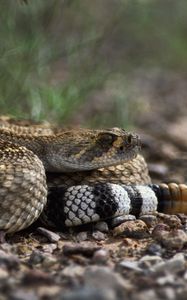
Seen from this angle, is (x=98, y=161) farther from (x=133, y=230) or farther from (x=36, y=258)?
(x=36, y=258)

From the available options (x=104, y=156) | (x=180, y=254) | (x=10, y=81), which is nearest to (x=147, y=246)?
(x=180, y=254)

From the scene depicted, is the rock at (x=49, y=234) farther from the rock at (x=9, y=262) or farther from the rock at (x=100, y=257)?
the rock at (x=9, y=262)

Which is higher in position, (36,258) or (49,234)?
(49,234)

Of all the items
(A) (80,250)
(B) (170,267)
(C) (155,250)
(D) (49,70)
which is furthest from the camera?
(D) (49,70)

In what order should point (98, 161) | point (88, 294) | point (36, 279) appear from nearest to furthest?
point (88, 294)
point (36, 279)
point (98, 161)

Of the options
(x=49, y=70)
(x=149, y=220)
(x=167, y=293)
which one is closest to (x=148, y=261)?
(x=167, y=293)
